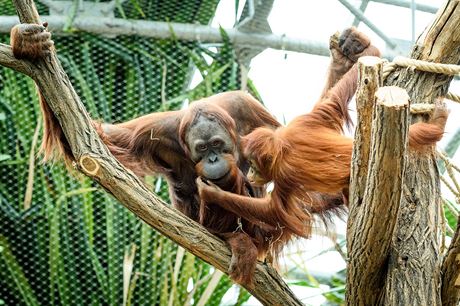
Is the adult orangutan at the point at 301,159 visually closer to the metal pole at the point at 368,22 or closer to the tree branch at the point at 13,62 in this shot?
the tree branch at the point at 13,62

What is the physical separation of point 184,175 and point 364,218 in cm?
100

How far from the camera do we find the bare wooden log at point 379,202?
2.00m

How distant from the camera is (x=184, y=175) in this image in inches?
121

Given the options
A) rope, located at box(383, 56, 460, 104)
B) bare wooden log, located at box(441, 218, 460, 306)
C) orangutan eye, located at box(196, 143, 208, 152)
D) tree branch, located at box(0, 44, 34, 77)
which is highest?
rope, located at box(383, 56, 460, 104)

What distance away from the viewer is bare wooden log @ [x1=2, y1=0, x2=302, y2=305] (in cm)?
243

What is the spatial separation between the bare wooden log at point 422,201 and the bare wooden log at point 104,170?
0.35 meters

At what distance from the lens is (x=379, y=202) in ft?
7.06

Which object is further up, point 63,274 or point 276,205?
point 276,205

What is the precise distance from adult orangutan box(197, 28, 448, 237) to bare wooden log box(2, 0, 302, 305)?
21 centimetres

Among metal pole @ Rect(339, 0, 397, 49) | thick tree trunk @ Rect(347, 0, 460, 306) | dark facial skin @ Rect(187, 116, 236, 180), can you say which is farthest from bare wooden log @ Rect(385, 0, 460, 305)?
metal pole @ Rect(339, 0, 397, 49)

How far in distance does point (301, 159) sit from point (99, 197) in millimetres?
2604

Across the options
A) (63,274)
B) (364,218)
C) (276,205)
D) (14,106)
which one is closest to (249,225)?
(276,205)

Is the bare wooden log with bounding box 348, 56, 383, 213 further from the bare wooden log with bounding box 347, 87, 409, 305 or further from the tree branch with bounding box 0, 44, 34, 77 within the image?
the tree branch with bounding box 0, 44, 34, 77

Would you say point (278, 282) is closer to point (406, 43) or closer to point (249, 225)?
point (249, 225)
